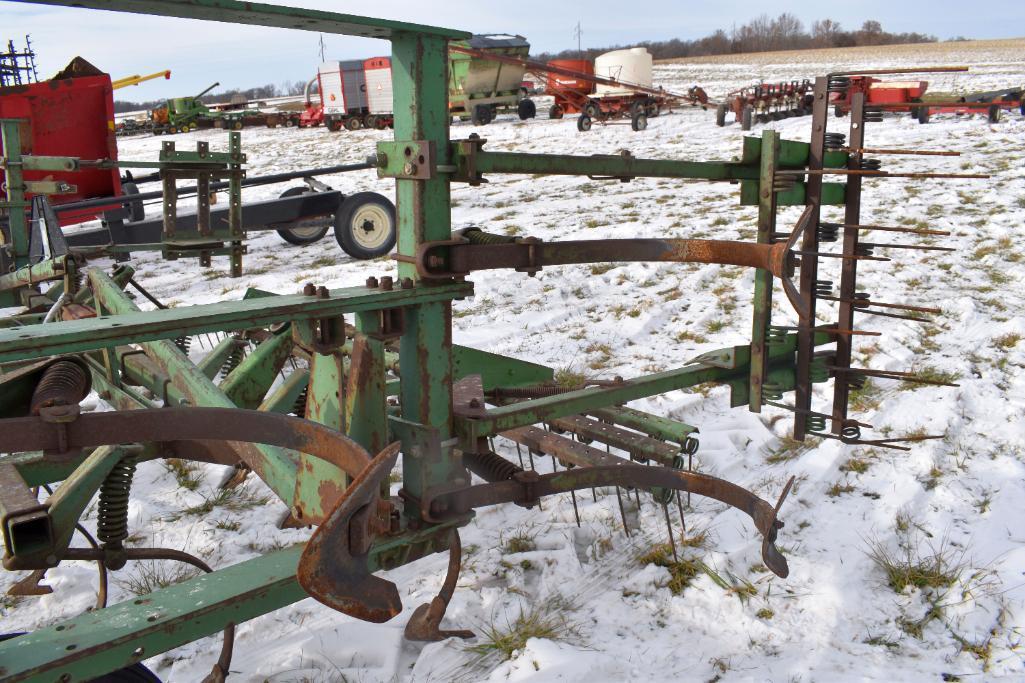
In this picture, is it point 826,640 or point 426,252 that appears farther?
point 826,640

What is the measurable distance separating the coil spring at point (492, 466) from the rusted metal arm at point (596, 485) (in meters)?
0.15

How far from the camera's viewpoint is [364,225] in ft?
27.0

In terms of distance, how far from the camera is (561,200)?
416 inches

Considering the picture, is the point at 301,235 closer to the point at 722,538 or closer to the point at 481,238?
the point at 722,538

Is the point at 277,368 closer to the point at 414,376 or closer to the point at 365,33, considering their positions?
the point at 414,376

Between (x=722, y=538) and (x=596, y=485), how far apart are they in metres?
1.09

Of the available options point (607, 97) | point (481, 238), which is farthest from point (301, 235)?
point (607, 97)

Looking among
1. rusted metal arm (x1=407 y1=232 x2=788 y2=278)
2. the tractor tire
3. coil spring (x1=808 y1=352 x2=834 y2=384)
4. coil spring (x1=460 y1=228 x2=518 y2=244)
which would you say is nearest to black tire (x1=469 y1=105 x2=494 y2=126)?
the tractor tire

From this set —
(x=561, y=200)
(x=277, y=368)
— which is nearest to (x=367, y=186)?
(x=561, y=200)

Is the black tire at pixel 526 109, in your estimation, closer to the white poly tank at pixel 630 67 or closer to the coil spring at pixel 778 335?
the white poly tank at pixel 630 67

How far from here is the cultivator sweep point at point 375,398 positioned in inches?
63.7

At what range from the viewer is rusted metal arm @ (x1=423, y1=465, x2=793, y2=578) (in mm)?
2217

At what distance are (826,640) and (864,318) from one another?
151 inches

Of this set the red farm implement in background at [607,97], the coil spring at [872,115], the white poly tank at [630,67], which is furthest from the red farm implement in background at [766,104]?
→ the coil spring at [872,115]
